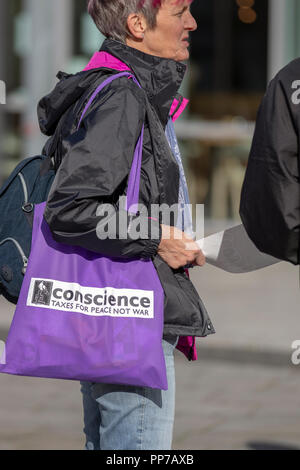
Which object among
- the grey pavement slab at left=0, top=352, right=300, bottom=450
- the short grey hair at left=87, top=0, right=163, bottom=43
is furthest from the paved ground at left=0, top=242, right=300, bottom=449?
the short grey hair at left=87, top=0, right=163, bottom=43

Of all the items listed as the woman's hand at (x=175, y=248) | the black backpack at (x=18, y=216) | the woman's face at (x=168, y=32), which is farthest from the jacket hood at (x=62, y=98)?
the woman's hand at (x=175, y=248)

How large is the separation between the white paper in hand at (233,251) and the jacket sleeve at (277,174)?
40cm

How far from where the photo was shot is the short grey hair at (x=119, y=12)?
315 centimetres

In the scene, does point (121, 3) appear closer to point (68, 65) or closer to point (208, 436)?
point (208, 436)

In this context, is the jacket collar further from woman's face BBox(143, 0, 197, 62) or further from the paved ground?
the paved ground

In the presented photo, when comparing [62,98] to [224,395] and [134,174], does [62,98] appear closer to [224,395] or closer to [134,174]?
[134,174]

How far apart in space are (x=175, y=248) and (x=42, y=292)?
0.39m

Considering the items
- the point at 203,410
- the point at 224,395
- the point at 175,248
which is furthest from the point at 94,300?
the point at 224,395

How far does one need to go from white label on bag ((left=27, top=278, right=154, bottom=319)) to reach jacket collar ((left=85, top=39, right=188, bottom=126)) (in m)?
0.55

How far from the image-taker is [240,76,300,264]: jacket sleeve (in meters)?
2.57

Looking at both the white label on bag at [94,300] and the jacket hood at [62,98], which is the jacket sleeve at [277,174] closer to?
the white label on bag at [94,300]

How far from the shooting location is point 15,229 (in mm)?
3086

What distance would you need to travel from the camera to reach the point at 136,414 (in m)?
3.01

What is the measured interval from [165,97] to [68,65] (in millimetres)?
8929
